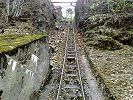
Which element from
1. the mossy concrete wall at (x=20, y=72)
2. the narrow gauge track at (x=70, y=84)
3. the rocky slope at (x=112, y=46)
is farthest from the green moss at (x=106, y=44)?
the mossy concrete wall at (x=20, y=72)

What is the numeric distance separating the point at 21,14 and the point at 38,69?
15825mm

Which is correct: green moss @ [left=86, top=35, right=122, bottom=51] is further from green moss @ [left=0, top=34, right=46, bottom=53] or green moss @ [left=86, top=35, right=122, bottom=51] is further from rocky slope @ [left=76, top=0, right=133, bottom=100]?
green moss @ [left=0, top=34, right=46, bottom=53]

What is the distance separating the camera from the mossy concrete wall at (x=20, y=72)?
6912mm

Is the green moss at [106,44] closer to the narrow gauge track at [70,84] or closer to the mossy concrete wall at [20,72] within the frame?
the narrow gauge track at [70,84]

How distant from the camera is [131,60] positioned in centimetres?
1791

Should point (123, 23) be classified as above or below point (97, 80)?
above

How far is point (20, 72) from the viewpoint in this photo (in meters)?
8.38

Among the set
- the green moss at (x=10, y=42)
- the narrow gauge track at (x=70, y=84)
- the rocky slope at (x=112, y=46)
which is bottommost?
the narrow gauge track at (x=70, y=84)

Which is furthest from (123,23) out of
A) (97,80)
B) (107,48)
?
(97,80)

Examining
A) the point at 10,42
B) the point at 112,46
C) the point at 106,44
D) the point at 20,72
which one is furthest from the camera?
the point at 106,44

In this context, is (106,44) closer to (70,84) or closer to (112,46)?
(112,46)

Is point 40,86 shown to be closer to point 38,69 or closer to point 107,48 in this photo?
point 38,69

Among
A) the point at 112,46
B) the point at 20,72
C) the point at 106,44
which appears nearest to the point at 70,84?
the point at 20,72

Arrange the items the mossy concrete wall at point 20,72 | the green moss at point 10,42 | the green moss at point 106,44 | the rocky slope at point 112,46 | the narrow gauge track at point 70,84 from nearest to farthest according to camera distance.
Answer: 1. the mossy concrete wall at point 20,72
2. the green moss at point 10,42
3. the narrow gauge track at point 70,84
4. the rocky slope at point 112,46
5. the green moss at point 106,44
